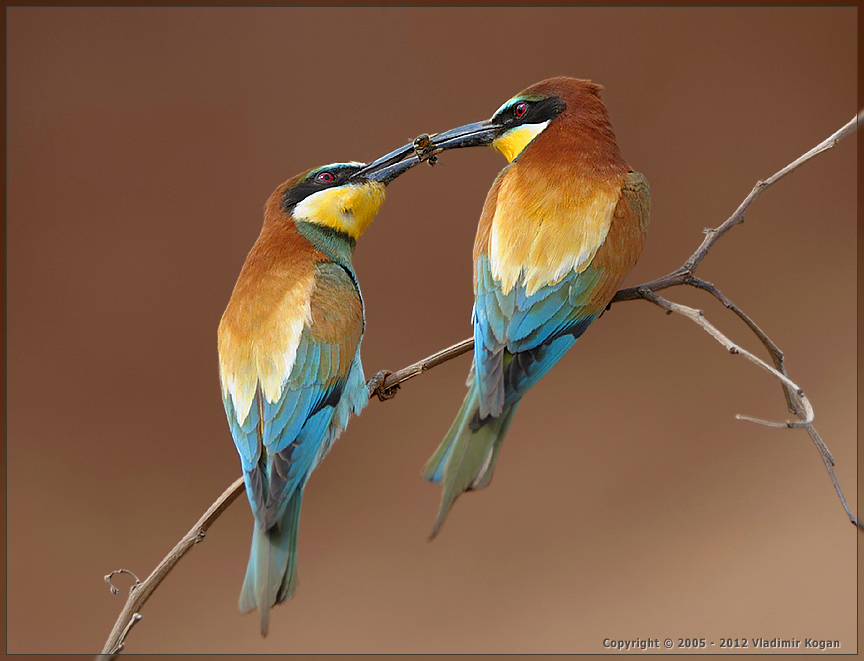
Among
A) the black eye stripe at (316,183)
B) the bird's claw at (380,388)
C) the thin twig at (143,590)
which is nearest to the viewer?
the thin twig at (143,590)

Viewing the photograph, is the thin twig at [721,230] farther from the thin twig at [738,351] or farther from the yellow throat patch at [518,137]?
the yellow throat patch at [518,137]

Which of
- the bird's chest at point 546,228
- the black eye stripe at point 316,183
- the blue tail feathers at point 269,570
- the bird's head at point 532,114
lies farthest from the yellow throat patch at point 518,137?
the blue tail feathers at point 269,570

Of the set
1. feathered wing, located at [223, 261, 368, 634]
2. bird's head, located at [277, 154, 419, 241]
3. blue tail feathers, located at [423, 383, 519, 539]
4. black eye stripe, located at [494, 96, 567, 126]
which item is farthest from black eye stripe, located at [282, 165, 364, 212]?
blue tail feathers, located at [423, 383, 519, 539]

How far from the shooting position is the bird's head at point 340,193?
1267 millimetres

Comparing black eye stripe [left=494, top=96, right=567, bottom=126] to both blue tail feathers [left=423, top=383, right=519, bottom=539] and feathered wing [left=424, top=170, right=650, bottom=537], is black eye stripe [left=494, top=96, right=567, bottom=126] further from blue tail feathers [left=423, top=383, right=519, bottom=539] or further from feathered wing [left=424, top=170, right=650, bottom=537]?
blue tail feathers [left=423, top=383, right=519, bottom=539]

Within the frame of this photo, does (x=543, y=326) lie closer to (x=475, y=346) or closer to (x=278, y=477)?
(x=475, y=346)

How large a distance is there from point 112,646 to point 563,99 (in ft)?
3.32

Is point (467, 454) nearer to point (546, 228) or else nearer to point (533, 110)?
point (546, 228)

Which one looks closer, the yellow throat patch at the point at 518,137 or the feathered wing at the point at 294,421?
the feathered wing at the point at 294,421

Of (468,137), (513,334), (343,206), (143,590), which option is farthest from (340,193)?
(143,590)

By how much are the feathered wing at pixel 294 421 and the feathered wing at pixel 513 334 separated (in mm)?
225

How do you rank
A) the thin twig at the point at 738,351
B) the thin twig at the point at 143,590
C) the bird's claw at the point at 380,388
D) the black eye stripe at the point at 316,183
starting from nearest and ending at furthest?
1. the thin twig at the point at 738,351
2. the thin twig at the point at 143,590
3. the bird's claw at the point at 380,388
4. the black eye stripe at the point at 316,183

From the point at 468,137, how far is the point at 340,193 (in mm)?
237

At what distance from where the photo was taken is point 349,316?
118 cm
